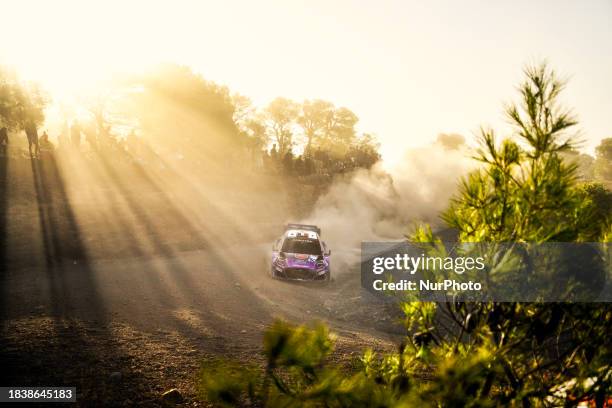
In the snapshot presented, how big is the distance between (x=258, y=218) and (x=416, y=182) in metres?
19.3

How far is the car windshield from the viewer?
40.3 ft

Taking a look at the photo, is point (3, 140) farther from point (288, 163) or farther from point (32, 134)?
point (288, 163)

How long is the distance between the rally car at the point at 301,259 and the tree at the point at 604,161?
6796cm

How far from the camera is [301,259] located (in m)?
11.9

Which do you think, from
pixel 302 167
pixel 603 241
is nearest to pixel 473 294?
pixel 603 241

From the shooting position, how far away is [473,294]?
203cm

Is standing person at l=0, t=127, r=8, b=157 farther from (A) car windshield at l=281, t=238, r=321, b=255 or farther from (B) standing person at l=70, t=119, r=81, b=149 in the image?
(A) car windshield at l=281, t=238, r=321, b=255

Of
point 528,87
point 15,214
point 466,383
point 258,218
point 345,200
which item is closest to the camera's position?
point 466,383

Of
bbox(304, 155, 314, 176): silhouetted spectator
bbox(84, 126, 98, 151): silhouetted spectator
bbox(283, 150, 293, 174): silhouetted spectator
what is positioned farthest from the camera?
bbox(304, 155, 314, 176): silhouetted spectator

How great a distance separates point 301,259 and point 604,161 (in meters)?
73.4

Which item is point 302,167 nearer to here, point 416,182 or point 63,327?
point 416,182

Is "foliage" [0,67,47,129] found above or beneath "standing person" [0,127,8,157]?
above

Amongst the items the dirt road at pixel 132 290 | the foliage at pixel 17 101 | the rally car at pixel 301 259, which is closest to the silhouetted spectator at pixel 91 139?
the foliage at pixel 17 101

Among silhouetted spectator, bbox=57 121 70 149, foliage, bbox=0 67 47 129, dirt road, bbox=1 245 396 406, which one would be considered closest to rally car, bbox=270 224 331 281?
dirt road, bbox=1 245 396 406
